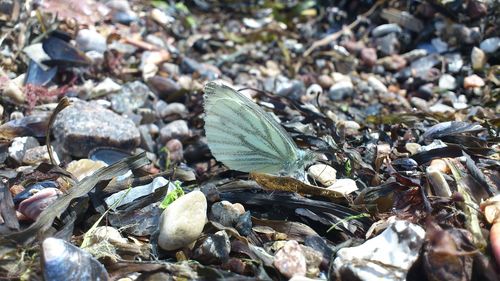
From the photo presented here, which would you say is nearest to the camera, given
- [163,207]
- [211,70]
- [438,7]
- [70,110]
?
[163,207]

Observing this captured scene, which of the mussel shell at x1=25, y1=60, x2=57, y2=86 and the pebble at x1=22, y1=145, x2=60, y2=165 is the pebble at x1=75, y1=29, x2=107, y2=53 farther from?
the pebble at x1=22, y1=145, x2=60, y2=165

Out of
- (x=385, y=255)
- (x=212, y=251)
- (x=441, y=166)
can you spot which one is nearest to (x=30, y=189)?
(x=212, y=251)

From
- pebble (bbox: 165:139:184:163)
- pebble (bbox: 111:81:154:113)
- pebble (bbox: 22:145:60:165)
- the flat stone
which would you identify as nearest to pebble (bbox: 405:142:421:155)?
the flat stone

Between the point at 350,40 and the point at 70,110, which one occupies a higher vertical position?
the point at 70,110

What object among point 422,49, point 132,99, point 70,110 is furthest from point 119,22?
point 422,49

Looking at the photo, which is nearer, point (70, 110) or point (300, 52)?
point (70, 110)

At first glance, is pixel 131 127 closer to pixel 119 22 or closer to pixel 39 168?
pixel 39 168
